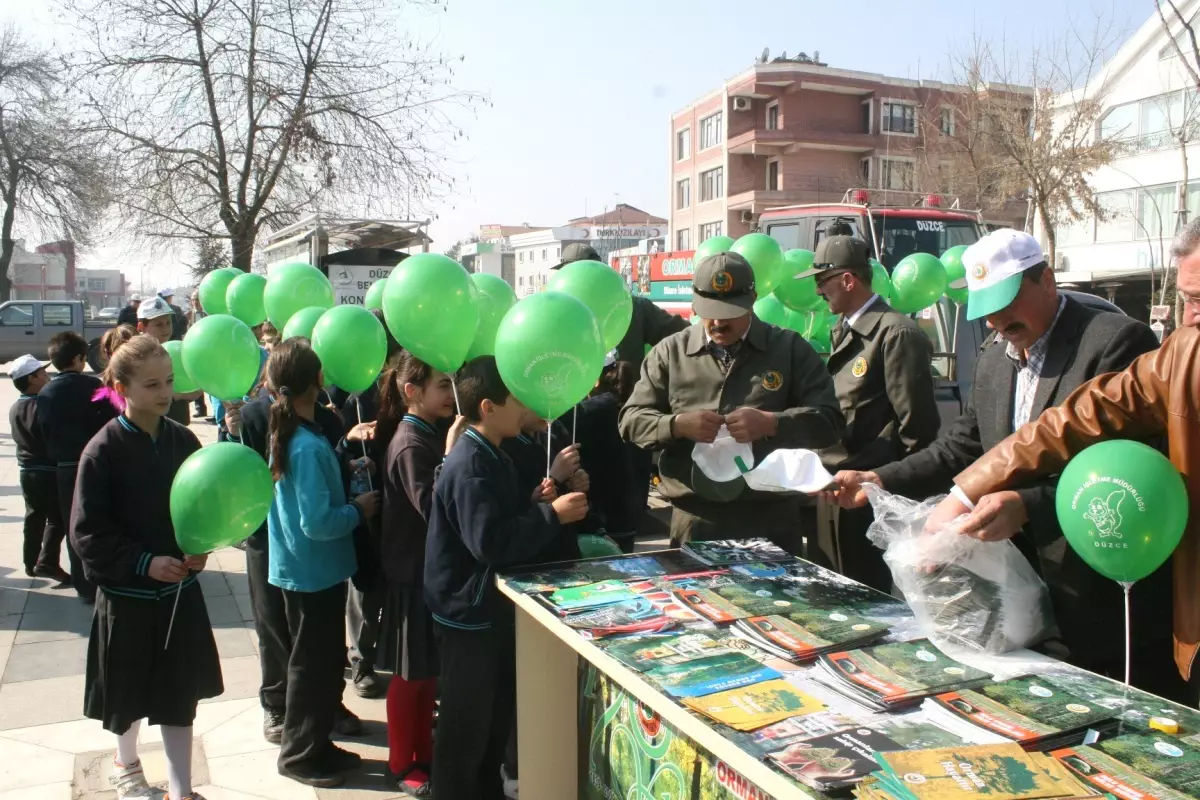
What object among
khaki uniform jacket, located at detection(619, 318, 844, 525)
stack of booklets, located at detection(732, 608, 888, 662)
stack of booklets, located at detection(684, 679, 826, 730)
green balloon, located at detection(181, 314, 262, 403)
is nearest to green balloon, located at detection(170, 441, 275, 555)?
green balloon, located at detection(181, 314, 262, 403)

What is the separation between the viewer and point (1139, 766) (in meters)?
1.56

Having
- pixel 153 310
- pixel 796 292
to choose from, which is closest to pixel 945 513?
pixel 796 292

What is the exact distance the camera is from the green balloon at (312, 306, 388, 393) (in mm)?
4035

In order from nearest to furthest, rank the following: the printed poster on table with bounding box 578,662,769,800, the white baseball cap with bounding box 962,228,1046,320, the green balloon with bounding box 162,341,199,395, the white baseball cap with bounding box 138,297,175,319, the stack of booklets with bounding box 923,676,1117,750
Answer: the stack of booklets with bounding box 923,676,1117,750, the printed poster on table with bounding box 578,662,769,800, the white baseball cap with bounding box 962,228,1046,320, the green balloon with bounding box 162,341,199,395, the white baseball cap with bounding box 138,297,175,319

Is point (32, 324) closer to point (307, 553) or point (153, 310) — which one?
point (153, 310)

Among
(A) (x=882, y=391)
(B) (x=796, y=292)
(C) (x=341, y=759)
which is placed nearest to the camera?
(C) (x=341, y=759)

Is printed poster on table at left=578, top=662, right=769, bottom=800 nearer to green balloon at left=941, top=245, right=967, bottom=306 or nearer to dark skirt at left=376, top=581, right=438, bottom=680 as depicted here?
dark skirt at left=376, top=581, right=438, bottom=680

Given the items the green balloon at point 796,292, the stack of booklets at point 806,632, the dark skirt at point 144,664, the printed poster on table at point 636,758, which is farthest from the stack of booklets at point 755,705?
the green balloon at point 796,292

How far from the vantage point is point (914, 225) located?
29.5ft

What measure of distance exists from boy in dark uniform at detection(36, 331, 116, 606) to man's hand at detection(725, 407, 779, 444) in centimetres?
432

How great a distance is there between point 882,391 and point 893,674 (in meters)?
2.45

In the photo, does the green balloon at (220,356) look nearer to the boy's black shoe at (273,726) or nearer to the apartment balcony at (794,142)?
the boy's black shoe at (273,726)

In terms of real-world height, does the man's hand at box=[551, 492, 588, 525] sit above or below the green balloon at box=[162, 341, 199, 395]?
below

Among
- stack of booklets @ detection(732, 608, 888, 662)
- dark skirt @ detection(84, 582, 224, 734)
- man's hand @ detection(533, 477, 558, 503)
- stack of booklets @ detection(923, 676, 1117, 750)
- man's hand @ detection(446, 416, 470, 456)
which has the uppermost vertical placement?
man's hand @ detection(446, 416, 470, 456)
